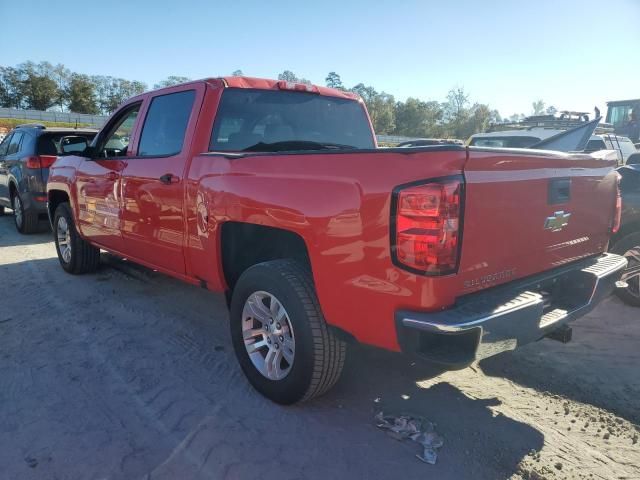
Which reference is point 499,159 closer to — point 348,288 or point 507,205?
point 507,205

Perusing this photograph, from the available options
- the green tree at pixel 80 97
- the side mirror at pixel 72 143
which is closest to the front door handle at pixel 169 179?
the side mirror at pixel 72 143

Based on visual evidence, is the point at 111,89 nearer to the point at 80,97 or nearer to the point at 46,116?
the point at 80,97

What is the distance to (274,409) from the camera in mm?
2850

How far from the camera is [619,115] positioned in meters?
16.7

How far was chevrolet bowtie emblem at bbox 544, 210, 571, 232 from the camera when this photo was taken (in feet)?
8.28

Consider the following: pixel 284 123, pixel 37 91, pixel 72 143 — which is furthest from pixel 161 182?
pixel 37 91

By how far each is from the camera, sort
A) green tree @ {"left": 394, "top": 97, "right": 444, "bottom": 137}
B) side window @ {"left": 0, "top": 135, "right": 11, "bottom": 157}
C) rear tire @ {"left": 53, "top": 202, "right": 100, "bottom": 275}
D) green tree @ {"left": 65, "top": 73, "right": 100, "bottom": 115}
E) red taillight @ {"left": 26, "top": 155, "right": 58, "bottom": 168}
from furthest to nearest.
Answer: green tree @ {"left": 65, "top": 73, "right": 100, "bottom": 115} < green tree @ {"left": 394, "top": 97, "right": 444, "bottom": 137} < side window @ {"left": 0, "top": 135, "right": 11, "bottom": 157} < red taillight @ {"left": 26, "top": 155, "right": 58, "bottom": 168} < rear tire @ {"left": 53, "top": 202, "right": 100, "bottom": 275}

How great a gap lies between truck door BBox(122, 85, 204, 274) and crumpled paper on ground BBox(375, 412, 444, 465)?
192 centimetres

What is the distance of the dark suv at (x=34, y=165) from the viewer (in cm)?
773

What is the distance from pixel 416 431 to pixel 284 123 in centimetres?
251

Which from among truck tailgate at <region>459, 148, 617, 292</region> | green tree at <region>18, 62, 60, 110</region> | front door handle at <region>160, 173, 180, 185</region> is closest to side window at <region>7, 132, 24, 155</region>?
front door handle at <region>160, 173, 180, 185</region>

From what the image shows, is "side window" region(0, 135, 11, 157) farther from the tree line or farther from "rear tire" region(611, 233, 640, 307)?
the tree line

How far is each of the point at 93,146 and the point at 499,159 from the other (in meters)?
4.09

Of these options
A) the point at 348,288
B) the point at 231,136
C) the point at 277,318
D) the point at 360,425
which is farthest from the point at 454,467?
the point at 231,136
